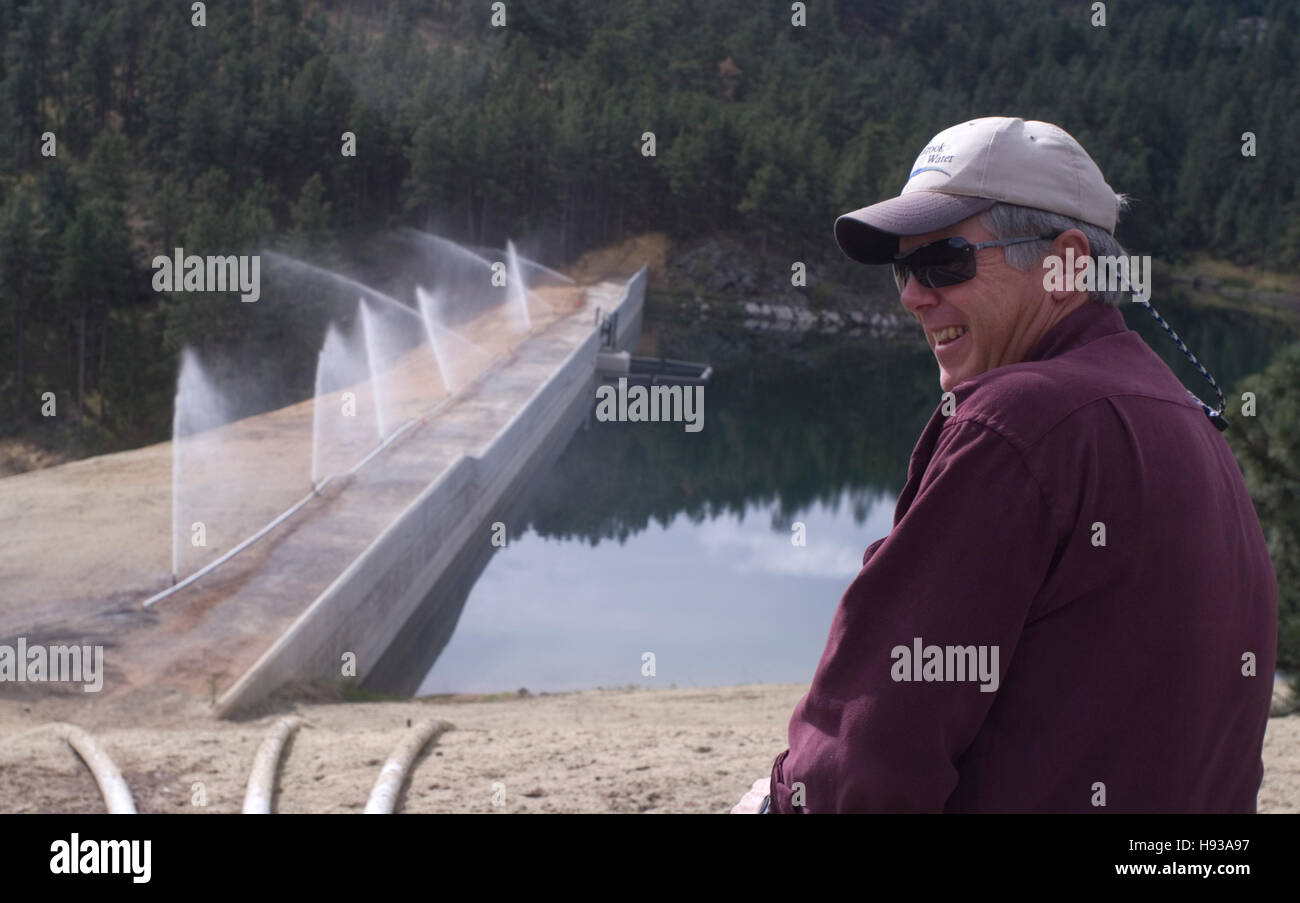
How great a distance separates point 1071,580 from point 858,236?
799 mm

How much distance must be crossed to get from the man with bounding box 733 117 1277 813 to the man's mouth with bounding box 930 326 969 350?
0.32m

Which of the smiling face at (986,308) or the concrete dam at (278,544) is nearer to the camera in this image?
the smiling face at (986,308)

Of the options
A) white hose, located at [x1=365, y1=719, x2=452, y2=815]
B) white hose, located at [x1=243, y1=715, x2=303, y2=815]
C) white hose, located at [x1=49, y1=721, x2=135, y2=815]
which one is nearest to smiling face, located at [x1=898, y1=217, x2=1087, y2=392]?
white hose, located at [x1=365, y1=719, x2=452, y2=815]

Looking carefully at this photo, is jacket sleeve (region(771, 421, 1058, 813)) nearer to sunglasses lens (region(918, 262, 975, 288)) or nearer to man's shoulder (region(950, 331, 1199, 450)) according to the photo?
man's shoulder (region(950, 331, 1199, 450))

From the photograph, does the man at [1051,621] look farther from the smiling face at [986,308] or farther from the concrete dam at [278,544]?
the concrete dam at [278,544]

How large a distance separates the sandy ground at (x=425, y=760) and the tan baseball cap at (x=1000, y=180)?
5.46 metres

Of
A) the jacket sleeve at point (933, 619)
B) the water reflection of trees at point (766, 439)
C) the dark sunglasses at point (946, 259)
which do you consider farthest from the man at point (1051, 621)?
the water reflection of trees at point (766, 439)

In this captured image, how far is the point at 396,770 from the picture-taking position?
7.47 m

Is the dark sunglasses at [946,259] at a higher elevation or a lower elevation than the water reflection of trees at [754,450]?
higher

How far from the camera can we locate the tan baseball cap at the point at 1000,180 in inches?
81.1

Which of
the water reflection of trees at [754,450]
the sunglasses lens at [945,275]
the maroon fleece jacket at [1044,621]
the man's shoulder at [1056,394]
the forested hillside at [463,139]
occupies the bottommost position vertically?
the water reflection of trees at [754,450]

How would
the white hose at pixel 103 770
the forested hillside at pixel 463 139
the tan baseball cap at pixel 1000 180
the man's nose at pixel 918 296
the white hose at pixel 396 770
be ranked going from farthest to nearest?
1. the forested hillside at pixel 463 139
2. the white hose at pixel 103 770
3. the white hose at pixel 396 770
4. the man's nose at pixel 918 296
5. the tan baseball cap at pixel 1000 180

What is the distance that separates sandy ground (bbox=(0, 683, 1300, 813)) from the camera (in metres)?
7.21

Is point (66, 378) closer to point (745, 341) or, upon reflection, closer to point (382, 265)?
point (382, 265)
